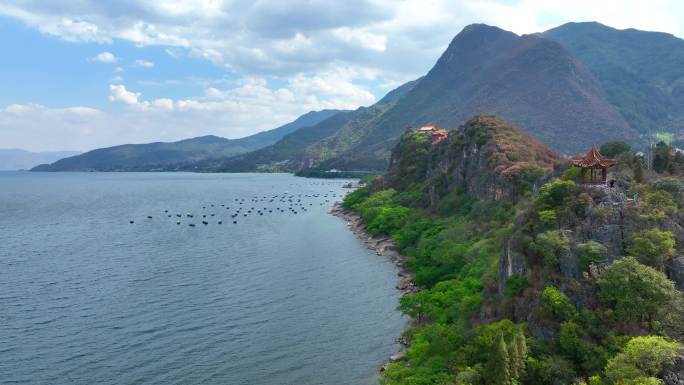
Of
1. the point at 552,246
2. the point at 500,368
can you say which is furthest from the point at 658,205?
the point at 500,368

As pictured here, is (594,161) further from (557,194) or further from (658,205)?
(658,205)

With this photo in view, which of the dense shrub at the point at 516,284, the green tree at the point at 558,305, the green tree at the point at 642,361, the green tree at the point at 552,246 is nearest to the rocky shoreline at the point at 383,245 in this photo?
the dense shrub at the point at 516,284

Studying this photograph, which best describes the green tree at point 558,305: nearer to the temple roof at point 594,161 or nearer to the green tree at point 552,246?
the green tree at point 552,246

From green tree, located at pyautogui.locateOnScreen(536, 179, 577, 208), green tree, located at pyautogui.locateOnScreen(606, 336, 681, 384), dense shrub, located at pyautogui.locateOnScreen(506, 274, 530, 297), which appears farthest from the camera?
green tree, located at pyautogui.locateOnScreen(536, 179, 577, 208)

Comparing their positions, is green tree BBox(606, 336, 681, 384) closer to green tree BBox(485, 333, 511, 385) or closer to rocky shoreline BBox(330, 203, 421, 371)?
green tree BBox(485, 333, 511, 385)

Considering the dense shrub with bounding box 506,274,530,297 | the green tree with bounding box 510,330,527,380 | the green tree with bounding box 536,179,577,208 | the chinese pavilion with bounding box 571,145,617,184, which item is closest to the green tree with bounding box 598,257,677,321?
the green tree with bounding box 510,330,527,380

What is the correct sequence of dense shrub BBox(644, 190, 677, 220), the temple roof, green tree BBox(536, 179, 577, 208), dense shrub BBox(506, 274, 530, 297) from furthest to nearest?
1. the temple roof
2. green tree BBox(536, 179, 577, 208)
3. dense shrub BBox(506, 274, 530, 297)
4. dense shrub BBox(644, 190, 677, 220)

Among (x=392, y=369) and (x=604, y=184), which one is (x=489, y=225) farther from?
(x=392, y=369)
